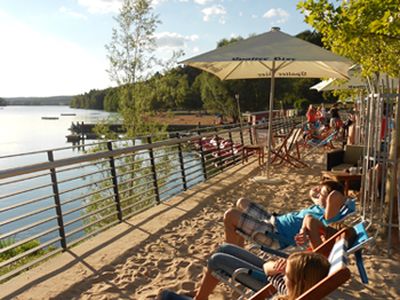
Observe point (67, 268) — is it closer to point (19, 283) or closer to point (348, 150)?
point (19, 283)

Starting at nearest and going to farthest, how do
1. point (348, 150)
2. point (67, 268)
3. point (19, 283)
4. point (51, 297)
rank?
point (51, 297), point (19, 283), point (67, 268), point (348, 150)

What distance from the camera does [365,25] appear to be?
3.97 metres

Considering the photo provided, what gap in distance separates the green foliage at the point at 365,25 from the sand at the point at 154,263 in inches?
85.6

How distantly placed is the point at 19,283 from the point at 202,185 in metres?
4.49

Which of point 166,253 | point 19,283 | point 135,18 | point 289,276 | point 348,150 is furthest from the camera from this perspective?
point 135,18

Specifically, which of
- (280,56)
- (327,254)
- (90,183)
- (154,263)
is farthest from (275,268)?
(280,56)

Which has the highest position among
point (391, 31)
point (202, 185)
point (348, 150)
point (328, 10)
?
point (328, 10)

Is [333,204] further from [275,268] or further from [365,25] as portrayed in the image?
[365,25]

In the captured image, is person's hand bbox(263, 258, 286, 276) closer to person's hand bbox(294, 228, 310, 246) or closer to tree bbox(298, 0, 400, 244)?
person's hand bbox(294, 228, 310, 246)

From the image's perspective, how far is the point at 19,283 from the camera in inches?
144

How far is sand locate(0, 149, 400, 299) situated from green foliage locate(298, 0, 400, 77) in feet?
7.13

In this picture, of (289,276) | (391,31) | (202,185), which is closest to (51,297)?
(289,276)

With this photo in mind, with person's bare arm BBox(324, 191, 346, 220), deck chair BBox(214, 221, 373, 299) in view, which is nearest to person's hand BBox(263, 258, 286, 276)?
deck chair BBox(214, 221, 373, 299)

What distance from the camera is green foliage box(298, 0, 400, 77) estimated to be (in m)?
3.64
